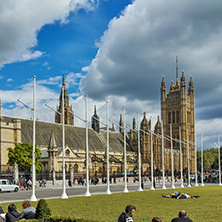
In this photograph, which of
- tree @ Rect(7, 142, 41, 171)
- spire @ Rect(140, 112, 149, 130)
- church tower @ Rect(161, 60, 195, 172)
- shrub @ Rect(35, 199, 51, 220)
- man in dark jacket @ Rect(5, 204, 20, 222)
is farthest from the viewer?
church tower @ Rect(161, 60, 195, 172)

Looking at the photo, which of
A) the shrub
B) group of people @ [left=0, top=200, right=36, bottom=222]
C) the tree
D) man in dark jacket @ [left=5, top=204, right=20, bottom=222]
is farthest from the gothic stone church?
man in dark jacket @ [left=5, top=204, right=20, bottom=222]

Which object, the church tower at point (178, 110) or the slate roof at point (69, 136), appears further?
the church tower at point (178, 110)

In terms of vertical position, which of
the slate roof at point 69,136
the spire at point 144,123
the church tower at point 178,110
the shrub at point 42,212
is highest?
the church tower at point 178,110

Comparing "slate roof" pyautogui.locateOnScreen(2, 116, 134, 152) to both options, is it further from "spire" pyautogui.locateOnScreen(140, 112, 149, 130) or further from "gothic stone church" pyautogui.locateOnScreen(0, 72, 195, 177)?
"spire" pyautogui.locateOnScreen(140, 112, 149, 130)

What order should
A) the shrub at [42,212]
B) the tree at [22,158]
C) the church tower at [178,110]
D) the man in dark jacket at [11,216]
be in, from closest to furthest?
the man in dark jacket at [11,216]
the shrub at [42,212]
the tree at [22,158]
the church tower at [178,110]

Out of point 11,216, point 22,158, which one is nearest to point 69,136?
point 22,158

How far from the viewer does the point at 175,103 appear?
16200 centimetres

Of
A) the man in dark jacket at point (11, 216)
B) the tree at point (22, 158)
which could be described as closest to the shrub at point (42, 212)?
the man in dark jacket at point (11, 216)

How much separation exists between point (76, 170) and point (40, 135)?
41.7 ft

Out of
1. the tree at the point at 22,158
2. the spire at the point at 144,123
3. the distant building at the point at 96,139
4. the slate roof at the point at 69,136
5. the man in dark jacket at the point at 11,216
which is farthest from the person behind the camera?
the spire at the point at 144,123

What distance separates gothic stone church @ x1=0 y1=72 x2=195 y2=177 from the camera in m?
75.2

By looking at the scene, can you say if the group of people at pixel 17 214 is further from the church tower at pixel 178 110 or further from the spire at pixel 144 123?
the church tower at pixel 178 110

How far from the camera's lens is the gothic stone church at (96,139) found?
75.2 m

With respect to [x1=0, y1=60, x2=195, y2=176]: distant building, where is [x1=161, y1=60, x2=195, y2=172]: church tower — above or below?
above
